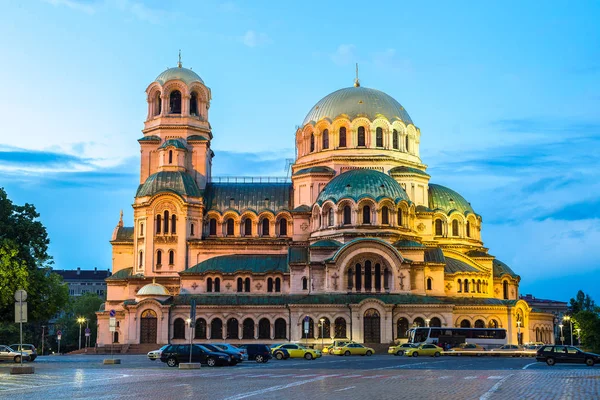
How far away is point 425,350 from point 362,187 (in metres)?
21.5

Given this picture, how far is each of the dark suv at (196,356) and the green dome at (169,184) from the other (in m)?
40.3

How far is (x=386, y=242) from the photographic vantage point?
3076 inches

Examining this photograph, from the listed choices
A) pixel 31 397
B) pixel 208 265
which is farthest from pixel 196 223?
pixel 31 397

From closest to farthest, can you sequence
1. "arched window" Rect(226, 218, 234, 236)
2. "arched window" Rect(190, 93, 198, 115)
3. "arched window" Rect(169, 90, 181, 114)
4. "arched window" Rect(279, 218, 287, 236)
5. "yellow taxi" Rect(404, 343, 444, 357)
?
"yellow taxi" Rect(404, 343, 444, 357) → "arched window" Rect(226, 218, 234, 236) → "arched window" Rect(279, 218, 287, 236) → "arched window" Rect(169, 90, 181, 114) → "arched window" Rect(190, 93, 198, 115)

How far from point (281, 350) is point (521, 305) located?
111 feet

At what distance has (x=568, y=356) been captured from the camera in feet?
157

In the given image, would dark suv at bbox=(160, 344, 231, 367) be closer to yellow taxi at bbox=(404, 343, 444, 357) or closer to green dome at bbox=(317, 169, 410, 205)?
yellow taxi at bbox=(404, 343, 444, 357)

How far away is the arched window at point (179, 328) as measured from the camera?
78.4 m

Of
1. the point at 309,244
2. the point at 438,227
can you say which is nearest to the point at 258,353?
the point at 309,244

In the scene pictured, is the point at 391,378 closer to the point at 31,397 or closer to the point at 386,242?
the point at 31,397

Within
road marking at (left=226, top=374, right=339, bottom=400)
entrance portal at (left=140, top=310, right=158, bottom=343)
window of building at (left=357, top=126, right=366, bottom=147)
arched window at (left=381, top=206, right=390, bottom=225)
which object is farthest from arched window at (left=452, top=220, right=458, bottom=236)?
road marking at (left=226, top=374, right=339, bottom=400)

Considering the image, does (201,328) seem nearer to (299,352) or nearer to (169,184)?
(169,184)

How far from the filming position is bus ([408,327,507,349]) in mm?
70500

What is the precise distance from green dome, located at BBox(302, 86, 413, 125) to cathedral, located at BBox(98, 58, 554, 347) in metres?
0.17
